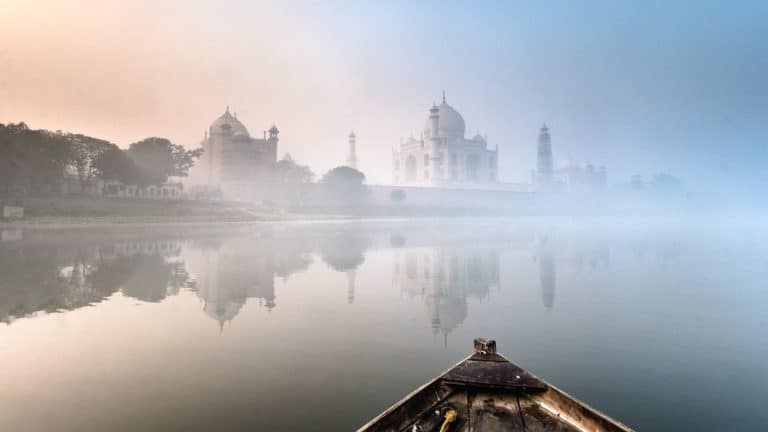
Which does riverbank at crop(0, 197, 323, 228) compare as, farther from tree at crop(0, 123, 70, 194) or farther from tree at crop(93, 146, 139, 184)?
tree at crop(93, 146, 139, 184)

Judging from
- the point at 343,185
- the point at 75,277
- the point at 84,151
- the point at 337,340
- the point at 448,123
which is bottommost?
the point at 337,340

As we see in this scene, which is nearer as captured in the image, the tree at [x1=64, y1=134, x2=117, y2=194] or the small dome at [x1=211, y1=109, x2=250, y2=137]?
the tree at [x1=64, y1=134, x2=117, y2=194]

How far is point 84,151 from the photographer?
39.3 metres

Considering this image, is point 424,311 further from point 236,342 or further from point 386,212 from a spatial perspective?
point 386,212

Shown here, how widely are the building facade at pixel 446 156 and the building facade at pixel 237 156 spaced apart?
28927 mm

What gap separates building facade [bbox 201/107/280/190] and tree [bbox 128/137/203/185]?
10.3 m

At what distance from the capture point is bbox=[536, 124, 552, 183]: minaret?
279 ft

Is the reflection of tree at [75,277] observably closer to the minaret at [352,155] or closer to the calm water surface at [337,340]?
the calm water surface at [337,340]

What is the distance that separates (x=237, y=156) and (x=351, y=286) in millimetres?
52557

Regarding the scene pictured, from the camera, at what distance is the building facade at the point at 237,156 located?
59.1m

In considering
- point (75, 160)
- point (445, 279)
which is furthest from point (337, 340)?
point (75, 160)

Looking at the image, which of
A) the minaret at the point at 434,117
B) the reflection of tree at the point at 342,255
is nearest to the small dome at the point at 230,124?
the minaret at the point at 434,117

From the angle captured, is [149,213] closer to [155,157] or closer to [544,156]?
[155,157]

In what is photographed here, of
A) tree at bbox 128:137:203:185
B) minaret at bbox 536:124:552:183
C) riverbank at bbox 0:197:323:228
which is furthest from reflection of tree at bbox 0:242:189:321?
minaret at bbox 536:124:552:183
